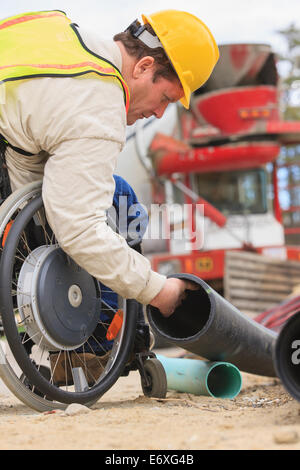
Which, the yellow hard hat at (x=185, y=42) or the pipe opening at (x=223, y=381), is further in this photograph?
the pipe opening at (x=223, y=381)

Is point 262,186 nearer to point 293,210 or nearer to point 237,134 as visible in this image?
point 237,134

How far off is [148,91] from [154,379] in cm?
124

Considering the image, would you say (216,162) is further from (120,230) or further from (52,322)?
(52,322)

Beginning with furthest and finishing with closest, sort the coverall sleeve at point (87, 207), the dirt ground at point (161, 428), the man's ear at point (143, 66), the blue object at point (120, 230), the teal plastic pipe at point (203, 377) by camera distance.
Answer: the teal plastic pipe at point (203, 377) < the blue object at point (120, 230) < the man's ear at point (143, 66) < the coverall sleeve at point (87, 207) < the dirt ground at point (161, 428)

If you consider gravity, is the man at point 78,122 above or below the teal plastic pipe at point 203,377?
above

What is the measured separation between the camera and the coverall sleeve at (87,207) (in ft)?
6.93

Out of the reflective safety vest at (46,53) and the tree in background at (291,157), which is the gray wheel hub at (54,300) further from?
the tree in background at (291,157)

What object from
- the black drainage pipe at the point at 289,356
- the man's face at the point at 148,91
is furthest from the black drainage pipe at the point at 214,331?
the man's face at the point at 148,91

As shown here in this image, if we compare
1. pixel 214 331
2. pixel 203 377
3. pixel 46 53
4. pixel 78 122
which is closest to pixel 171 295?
pixel 214 331

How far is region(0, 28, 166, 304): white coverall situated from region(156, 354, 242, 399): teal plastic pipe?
0.78 m

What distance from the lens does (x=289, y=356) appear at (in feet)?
5.98

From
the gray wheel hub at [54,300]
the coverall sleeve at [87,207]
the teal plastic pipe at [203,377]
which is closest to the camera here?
the coverall sleeve at [87,207]

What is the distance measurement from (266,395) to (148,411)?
1.02 meters

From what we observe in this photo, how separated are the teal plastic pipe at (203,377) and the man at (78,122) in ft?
1.87
